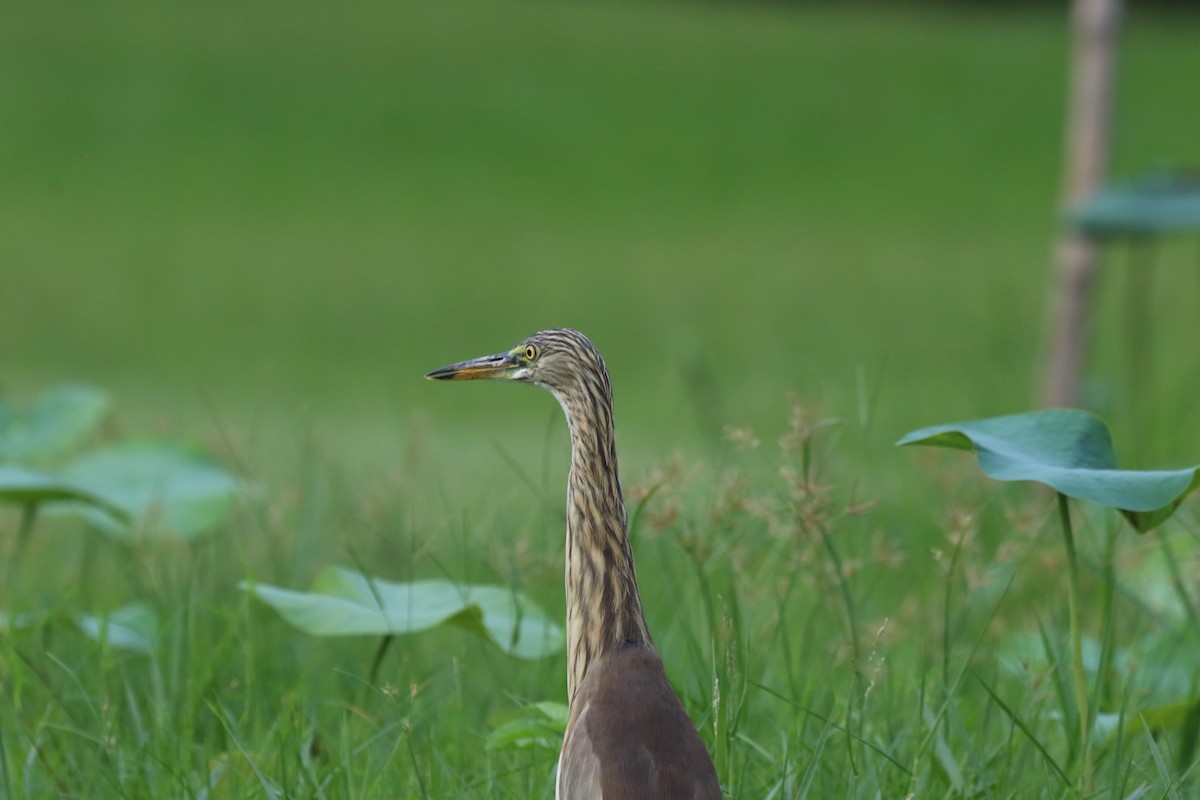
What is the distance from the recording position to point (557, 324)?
5.66 metres

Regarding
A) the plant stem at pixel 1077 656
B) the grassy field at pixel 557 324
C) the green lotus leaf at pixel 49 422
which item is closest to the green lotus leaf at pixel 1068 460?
the plant stem at pixel 1077 656

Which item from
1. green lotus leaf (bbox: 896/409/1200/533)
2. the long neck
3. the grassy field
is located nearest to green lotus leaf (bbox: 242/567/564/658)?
the grassy field

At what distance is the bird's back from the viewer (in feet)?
4.19

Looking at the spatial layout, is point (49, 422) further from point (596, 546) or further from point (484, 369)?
point (596, 546)

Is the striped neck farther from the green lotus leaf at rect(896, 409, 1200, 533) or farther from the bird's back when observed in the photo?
the green lotus leaf at rect(896, 409, 1200, 533)

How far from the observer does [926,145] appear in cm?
1037

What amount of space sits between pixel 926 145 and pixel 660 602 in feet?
27.2

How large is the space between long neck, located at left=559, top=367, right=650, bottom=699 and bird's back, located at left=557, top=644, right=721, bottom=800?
0.14 ft

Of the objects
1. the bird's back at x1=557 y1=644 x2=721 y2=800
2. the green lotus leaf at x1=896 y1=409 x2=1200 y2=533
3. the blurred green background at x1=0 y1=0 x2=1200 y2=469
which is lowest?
the bird's back at x1=557 y1=644 x2=721 y2=800

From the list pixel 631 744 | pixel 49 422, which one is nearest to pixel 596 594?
pixel 631 744

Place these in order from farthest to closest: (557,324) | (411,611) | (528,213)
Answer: (528,213) < (557,324) < (411,611)

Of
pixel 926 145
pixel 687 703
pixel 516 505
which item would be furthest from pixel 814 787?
pixel 926 145

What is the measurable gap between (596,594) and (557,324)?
167 inches

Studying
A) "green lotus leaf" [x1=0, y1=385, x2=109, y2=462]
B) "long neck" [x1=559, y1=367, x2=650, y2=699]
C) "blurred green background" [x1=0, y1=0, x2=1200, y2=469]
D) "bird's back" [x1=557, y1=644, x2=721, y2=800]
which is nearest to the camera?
"bird's back" [x1=557, y1=644, x2=721, y2=800]
